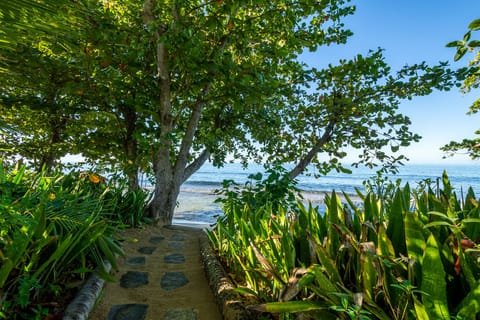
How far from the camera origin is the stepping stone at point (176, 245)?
3.84 m

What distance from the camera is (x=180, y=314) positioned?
197 cm

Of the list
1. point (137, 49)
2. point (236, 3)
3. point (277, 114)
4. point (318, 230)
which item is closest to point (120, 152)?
point (137, 49)

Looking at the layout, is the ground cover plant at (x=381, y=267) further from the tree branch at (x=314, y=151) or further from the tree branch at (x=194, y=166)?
the tree branch at (x=194, y=166)

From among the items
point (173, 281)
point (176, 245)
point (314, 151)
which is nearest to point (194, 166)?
point (176, 245)

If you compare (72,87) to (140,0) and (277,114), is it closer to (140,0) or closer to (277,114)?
(140,0)

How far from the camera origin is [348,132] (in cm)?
642

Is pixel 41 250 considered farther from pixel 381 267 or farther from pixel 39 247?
pixel 381 267

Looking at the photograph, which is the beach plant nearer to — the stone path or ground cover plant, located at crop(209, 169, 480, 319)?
the stone path

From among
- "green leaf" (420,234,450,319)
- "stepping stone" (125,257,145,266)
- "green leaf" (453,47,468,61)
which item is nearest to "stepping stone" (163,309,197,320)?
"stepping stone" (125,257,145,266)

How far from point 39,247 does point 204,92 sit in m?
4.51

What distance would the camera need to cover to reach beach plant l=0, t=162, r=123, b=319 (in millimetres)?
1469

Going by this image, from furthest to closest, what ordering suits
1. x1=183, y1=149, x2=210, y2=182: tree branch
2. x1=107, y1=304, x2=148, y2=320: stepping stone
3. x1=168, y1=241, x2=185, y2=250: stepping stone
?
x1=183, y1=149, x2=210, y2=182: tree branch, x1=168, y1=241, x2=185, y2=250: stepping stone, x1=107, y1=304, x2=148, y2=320: stepping stone

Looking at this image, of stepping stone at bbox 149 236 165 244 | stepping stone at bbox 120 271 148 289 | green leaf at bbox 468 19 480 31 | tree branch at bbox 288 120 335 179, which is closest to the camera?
green leaf at bbox 468 19 480 31

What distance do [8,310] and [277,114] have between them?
5.99m
